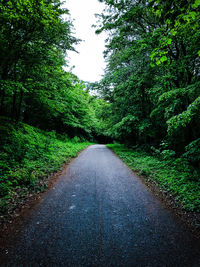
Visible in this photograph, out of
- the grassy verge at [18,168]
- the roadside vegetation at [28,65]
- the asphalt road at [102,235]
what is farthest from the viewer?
the roadside vegetation at [28,65]

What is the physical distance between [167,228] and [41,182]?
14.4ft

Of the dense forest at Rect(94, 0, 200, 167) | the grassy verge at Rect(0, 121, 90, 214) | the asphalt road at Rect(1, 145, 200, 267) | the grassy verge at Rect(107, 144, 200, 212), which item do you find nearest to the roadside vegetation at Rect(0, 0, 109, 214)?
the grassy verge at Rect(0, 121, 90, 214)

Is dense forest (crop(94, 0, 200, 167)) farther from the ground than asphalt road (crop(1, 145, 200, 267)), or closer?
farther from the ground

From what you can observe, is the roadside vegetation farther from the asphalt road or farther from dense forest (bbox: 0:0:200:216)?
the asphalt road

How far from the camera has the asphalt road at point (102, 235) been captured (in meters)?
2.10

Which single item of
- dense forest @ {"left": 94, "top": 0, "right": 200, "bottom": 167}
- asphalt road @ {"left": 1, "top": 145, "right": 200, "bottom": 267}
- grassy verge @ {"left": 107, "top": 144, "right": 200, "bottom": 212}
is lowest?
asphalt road @ {"left": 1, "top": 145, "right": 200, "bottom": 267}

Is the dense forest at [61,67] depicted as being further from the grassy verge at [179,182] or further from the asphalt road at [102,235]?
the asphalt road at [102,235]

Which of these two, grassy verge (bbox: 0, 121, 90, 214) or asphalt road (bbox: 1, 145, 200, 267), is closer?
asphalt road (bbox: 1, 145, 200, 267)

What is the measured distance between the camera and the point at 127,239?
2504mm

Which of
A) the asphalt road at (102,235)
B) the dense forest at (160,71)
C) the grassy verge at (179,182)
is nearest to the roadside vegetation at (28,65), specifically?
the asphalt road at (102,235)

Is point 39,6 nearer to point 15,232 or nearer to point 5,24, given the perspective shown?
point 5,24

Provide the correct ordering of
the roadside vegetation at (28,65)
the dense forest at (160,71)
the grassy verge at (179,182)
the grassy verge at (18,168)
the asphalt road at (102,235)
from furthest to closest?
the roadside vegetation at (28,65) < the dense forest at (160,71) < the grassy verge at (18,168) < the grassy verge at (179,182) < the asphalt road at (102,235)

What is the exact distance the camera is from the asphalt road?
2.10 m

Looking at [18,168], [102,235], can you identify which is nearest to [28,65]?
[18,168]
